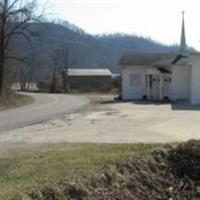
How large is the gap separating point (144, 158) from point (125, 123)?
15729 mm

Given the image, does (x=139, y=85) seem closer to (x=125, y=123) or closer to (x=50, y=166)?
(x=125, y=123)

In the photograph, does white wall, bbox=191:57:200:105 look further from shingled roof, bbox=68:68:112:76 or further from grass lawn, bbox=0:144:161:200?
shingled roof, bbox=68:68:112:76

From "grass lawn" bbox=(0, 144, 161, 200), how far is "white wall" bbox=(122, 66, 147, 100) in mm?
40591

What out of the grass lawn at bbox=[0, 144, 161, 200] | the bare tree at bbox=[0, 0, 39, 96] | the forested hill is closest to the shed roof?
the forested hill

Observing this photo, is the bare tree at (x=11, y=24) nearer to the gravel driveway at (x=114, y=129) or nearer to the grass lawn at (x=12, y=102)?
the grass lawn at (x=12, y=102)

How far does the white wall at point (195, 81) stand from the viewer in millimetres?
45875

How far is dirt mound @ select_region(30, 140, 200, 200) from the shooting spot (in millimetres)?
10805

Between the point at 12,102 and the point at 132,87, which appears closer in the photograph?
the point at 12,102

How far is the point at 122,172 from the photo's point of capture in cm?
1216

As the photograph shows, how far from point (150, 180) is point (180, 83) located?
39035 millimetres

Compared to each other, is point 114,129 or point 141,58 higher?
point 141,58

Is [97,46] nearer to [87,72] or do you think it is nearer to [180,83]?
[87,72]

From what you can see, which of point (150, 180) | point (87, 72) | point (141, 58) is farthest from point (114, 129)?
point (87, 72)

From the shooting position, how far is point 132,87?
56375 mm
